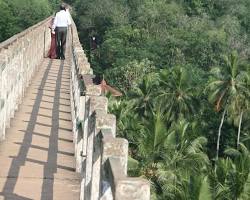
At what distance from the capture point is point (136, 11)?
79.5 metres

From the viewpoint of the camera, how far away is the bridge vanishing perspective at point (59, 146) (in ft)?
13.6

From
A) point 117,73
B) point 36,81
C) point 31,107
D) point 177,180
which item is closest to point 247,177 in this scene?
point 177,180

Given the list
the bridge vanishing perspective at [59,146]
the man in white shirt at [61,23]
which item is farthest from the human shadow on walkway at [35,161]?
the man in white shirt at [61,23]

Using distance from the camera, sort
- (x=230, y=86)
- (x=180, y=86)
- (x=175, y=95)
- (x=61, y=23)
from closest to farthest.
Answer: (x=61, y=23)
(x=230, y=86)
(x=180, y=86)
(x=175, y=95)

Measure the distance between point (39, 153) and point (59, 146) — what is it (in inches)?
25.0

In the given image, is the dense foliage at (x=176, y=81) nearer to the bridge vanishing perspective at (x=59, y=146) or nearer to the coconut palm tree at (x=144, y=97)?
the coconut palm tree at (x=144, y=97)

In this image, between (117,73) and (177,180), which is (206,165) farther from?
(117,73)

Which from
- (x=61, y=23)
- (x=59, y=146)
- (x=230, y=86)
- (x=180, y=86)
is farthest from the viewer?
(x=180, y=86)

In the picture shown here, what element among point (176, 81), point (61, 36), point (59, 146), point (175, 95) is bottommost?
point (175, 95)

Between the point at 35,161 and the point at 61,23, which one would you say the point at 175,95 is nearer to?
the point at 61,23

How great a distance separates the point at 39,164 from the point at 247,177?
15000 millimetres

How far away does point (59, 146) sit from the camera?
10.0 metres

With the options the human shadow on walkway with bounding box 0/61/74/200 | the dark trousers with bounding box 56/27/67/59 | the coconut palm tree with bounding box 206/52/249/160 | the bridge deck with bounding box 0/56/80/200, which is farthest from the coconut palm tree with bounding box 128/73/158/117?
the human shadow on walkway with bounding box 0/61/74/200

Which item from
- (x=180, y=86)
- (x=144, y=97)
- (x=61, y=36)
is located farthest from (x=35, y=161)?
(x=144, y=97)
